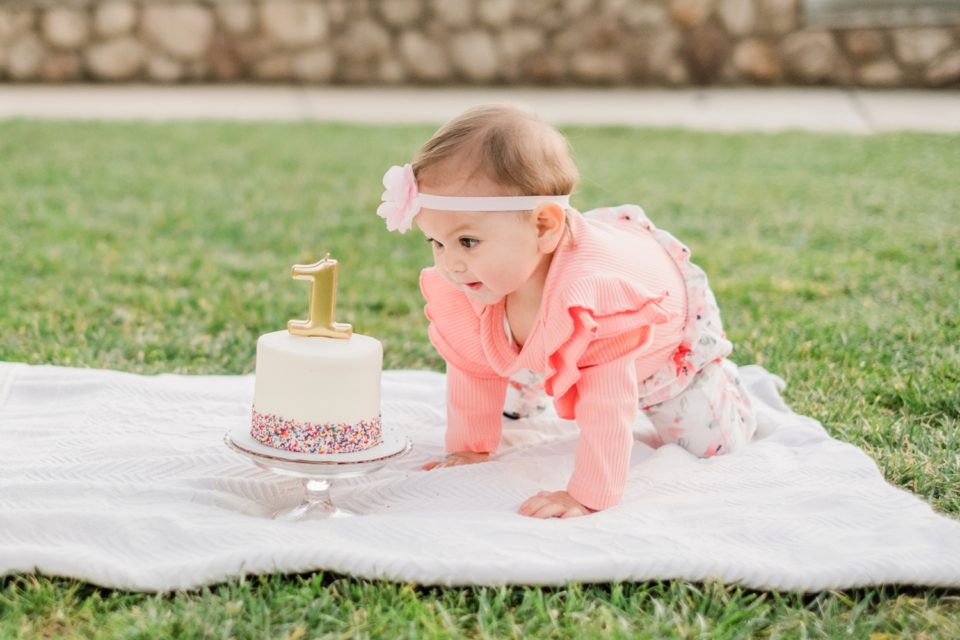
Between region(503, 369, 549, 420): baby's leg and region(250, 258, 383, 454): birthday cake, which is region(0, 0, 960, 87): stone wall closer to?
region(503, 369, 549, 420): baby's leg

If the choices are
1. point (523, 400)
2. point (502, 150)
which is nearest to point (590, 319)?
point (502, 150)

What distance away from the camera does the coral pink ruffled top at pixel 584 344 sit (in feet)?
6.86

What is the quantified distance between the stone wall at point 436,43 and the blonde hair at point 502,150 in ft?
23.3

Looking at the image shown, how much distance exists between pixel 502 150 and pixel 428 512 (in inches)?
26.0

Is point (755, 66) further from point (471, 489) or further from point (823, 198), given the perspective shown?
point (471, 489)

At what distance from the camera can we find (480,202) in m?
2.06

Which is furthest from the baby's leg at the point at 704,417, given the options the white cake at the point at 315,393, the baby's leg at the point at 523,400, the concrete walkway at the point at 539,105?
the concrete walkway at the point at 539,105

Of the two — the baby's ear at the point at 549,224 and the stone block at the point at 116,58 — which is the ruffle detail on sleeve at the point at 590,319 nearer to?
the baby's ear at the point at 549,224

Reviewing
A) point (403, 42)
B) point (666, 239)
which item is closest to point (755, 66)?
point (403, 42)

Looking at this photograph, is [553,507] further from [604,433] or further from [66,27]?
[66,27]

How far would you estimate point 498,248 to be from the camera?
6.93 ft

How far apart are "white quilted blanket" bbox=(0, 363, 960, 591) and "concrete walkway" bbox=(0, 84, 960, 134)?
531 cm

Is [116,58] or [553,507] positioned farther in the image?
[116,58]

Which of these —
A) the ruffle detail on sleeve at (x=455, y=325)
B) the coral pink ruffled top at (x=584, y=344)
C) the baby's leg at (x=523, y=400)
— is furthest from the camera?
the baby's leg at (x=523, y=400)
